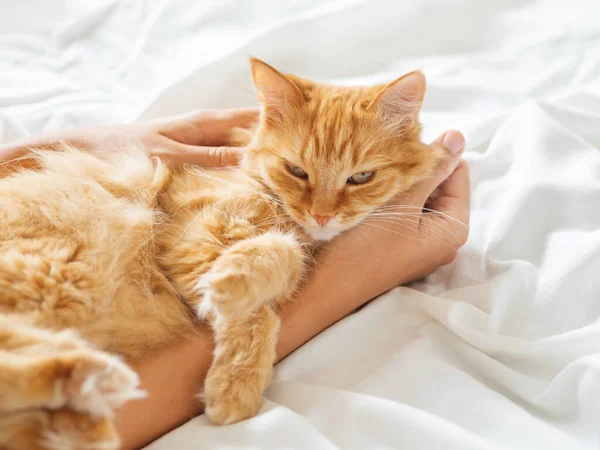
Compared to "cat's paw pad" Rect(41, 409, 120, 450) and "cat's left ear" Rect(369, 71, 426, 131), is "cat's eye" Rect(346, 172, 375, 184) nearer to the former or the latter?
"cat's left ear" Rect(369, 71, 426, 131)

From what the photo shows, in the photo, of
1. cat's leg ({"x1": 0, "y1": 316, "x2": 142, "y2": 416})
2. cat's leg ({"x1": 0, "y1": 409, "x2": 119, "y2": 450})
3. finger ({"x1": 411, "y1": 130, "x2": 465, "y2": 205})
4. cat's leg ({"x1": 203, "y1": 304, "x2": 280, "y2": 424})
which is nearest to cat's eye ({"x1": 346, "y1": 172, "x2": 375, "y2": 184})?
finger ({"x1": 411, "y1": 130, "x2": 465, "y2": 205})

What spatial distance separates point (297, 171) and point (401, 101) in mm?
345

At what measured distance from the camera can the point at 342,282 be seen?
1416 millimetres

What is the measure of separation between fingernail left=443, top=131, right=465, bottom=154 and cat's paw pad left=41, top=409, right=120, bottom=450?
1.25m

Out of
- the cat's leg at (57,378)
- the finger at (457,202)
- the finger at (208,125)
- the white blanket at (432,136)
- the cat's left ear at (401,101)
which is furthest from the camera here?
the finger at (208,125)

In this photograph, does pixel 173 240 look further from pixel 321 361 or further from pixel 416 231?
pixel 416 231

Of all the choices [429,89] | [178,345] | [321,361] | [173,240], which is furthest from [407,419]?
[429,89]

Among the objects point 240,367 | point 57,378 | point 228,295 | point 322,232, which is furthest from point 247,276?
point 57,378

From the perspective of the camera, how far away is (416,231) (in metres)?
1.54

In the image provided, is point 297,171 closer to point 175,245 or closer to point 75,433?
point 175,245

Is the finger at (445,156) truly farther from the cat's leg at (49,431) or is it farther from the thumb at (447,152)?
the cat's leg at (49,431)

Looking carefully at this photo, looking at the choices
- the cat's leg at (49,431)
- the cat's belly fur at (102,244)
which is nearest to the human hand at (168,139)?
the cat's belly fur at (102,244)

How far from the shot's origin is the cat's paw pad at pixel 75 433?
0.88 m

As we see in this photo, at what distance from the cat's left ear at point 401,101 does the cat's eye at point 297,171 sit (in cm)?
26
